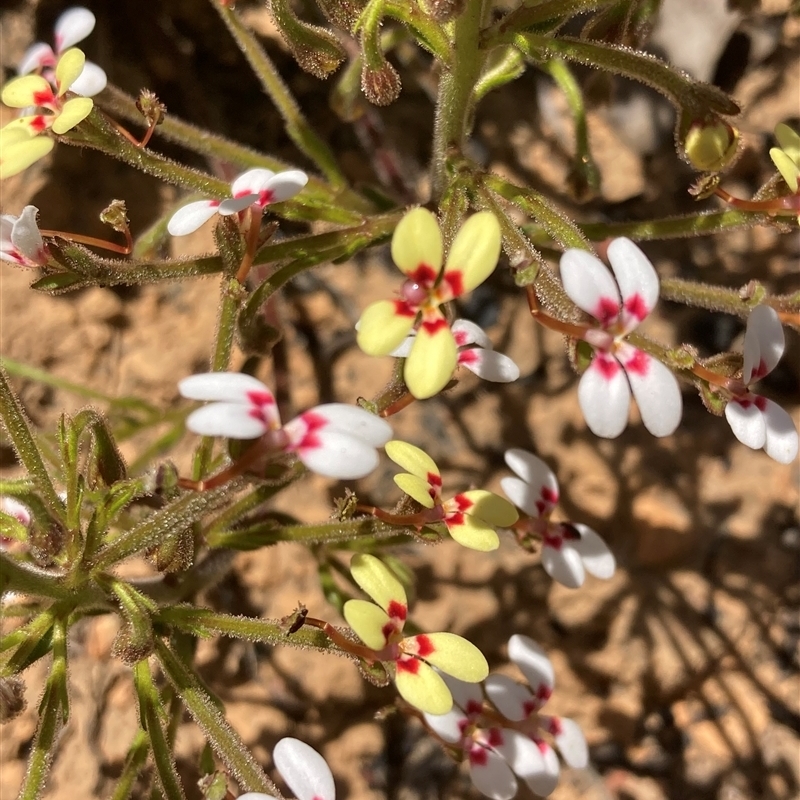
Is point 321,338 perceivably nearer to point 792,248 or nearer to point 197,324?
point 197,324

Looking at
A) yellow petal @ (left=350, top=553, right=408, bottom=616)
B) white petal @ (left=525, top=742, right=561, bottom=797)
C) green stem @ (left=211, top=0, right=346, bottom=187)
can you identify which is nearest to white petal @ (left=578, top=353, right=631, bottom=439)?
yellow petal @ (left=350, top=553, right=408, bottom=616)

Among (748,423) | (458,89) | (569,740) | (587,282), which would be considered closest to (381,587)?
(587,282)

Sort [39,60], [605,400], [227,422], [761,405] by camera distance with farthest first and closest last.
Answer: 1. [39,60]
2. [761,405]
3. [605,400]
4. [227,422]

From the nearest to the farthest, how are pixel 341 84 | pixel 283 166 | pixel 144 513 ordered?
pixel 144 513
pixel 283 166
pixel 341 84

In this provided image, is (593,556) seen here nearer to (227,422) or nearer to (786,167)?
(786,167)

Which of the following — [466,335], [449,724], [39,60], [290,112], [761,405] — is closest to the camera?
[761,405]

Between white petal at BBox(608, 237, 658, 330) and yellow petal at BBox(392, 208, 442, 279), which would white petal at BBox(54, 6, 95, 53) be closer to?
yellow petal at BBox(392, 208, 442, 279)

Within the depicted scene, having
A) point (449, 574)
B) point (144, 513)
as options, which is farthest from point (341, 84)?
point (449, 574)
